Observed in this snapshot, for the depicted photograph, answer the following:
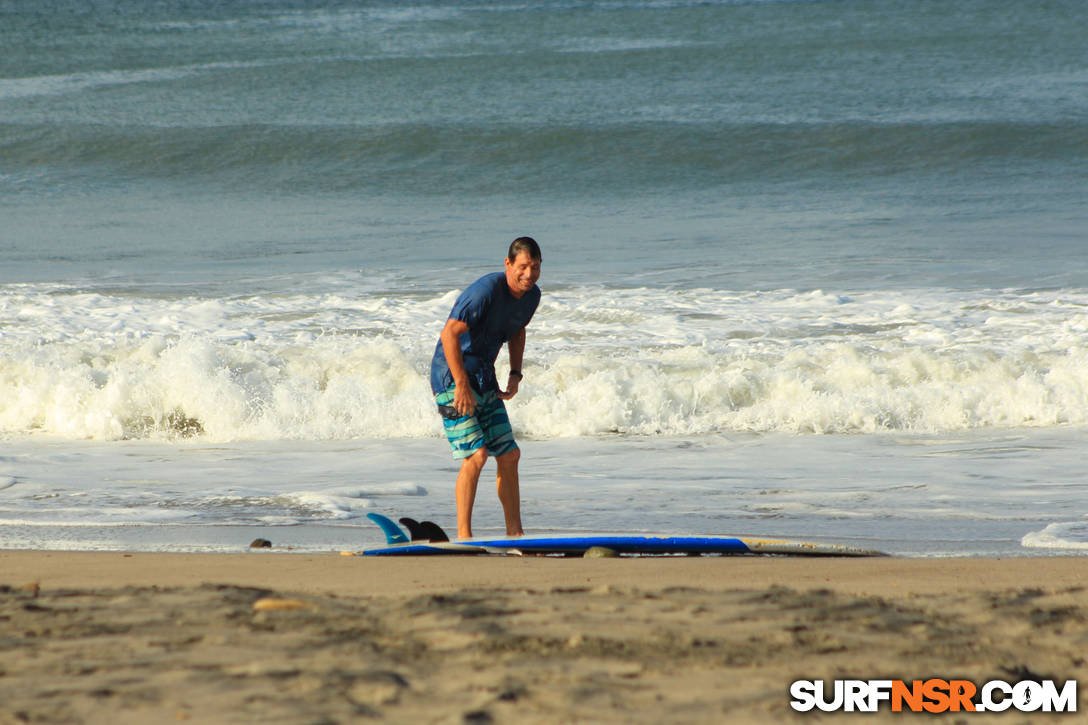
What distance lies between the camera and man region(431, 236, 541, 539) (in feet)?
15.6

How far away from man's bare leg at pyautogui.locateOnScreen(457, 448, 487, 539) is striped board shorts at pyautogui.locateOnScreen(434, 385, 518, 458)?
32 millimetres

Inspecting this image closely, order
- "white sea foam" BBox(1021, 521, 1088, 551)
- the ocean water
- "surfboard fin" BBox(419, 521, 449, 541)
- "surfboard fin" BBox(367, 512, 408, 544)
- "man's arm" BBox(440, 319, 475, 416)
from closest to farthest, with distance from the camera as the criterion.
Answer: "man's arm" BBox(440, 319, 475, 416)
"surfboard fin" BBox(367, 512, 408, 544)
"surfboard fin" BBox(419, 521, 449, 541)
"white sea foam" BBox(1021, 521, 1088, 551)
the ocean water

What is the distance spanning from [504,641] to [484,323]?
202 cm

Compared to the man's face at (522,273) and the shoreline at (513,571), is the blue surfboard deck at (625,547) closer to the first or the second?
the shoreline at (513,571)

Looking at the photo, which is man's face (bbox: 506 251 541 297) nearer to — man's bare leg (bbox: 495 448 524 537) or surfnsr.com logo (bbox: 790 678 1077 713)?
man's bare leg (bbox: 495 448 524 537)

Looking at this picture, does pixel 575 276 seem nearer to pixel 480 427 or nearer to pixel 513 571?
pixel 480 427

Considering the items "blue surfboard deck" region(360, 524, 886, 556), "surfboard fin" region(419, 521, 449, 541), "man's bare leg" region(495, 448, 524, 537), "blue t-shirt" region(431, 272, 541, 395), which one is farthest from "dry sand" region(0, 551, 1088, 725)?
"blue t-shirt" region(431, 272, 541, 395)

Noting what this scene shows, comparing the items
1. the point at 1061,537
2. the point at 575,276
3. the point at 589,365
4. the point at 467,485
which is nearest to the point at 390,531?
the point at 467,485


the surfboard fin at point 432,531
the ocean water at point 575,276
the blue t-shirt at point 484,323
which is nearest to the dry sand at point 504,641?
the surfboard fin at point 432,531

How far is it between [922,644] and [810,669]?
0.42 meters

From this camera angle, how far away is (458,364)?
4.75 m

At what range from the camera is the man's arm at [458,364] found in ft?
15.4

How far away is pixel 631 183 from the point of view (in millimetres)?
21547

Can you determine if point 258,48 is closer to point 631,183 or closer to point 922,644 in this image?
point 631,183
